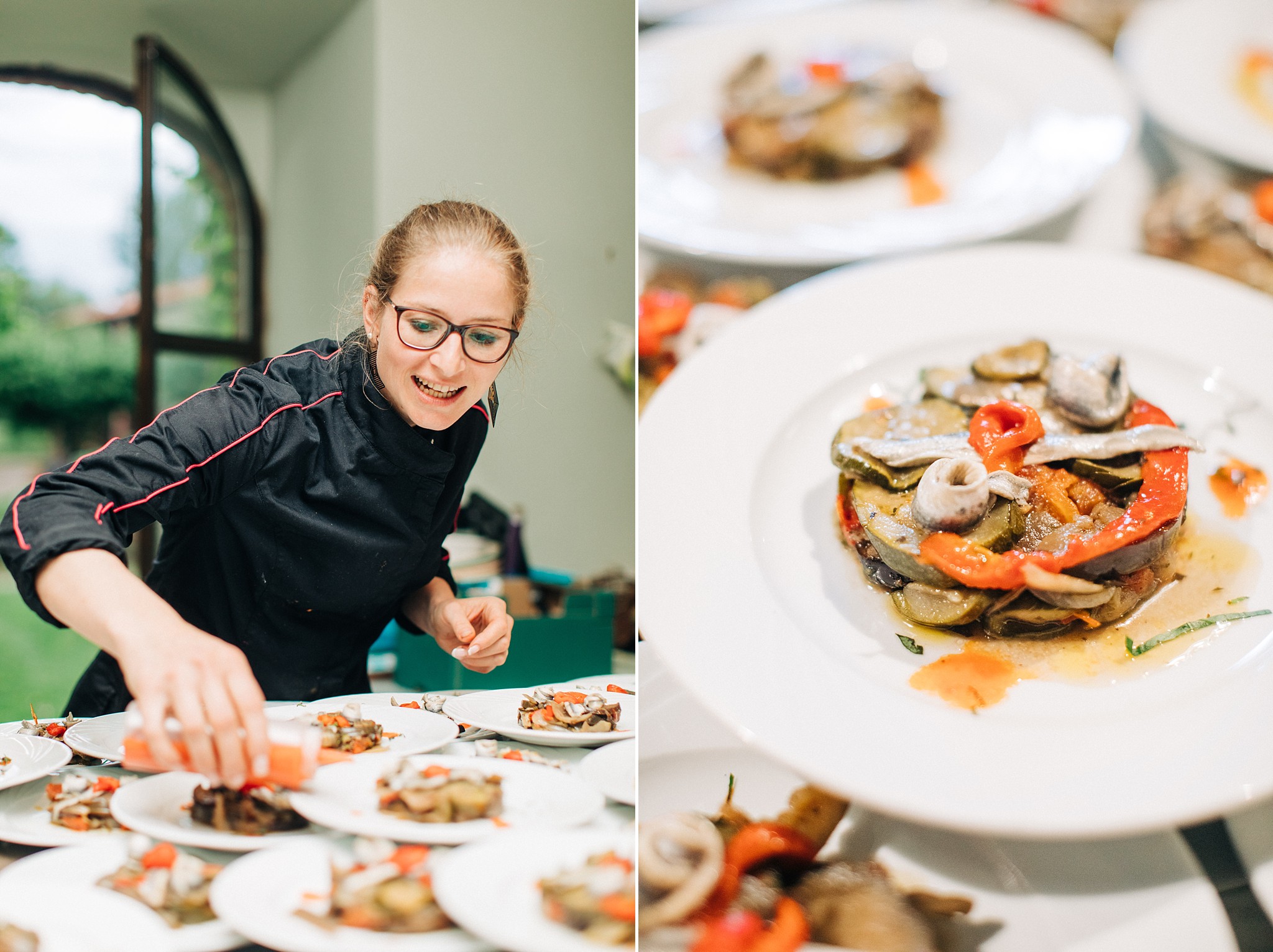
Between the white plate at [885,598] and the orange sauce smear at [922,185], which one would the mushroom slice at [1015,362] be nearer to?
the white plate at [885,598]

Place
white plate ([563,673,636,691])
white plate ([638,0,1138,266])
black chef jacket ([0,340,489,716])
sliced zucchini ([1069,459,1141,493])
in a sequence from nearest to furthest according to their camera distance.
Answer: black chef jacket ([0,340,489,716]) → sliced zucchini ([1069,459,1141,493]) → white plate ([563,673,636,691]) → white plate ([638,0,1138,266])

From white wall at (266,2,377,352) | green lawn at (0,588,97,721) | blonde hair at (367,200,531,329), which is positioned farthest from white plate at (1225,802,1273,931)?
green lawn at (0,588,97,721)

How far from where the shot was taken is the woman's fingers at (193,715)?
2.66 ft

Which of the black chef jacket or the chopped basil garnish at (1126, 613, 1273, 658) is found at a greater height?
the black chef jacket

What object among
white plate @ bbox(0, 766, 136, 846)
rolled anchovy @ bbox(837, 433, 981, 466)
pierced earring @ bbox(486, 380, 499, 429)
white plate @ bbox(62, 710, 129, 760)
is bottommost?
white plate @ bbox(0, 766, 136, 846)

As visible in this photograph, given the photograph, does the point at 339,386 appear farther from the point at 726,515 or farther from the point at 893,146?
the point at 893,146

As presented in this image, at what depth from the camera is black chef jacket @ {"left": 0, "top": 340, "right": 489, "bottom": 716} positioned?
36.2 inches

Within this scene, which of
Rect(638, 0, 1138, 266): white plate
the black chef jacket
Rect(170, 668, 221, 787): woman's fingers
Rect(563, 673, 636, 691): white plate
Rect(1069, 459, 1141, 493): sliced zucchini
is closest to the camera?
Rect(170, 668, 221, 787): woman's fingers

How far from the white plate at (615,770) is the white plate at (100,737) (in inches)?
22.2

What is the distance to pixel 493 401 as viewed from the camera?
1.05m

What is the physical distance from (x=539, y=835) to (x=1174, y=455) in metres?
0.93

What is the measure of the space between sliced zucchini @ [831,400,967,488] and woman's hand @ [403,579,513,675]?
0.53m

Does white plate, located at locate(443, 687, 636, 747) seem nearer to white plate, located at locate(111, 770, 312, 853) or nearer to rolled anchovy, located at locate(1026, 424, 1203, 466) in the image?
white plate, located at locate(111, 770, 312, 853)

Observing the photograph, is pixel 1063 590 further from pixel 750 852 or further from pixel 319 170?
pixel 319 170
